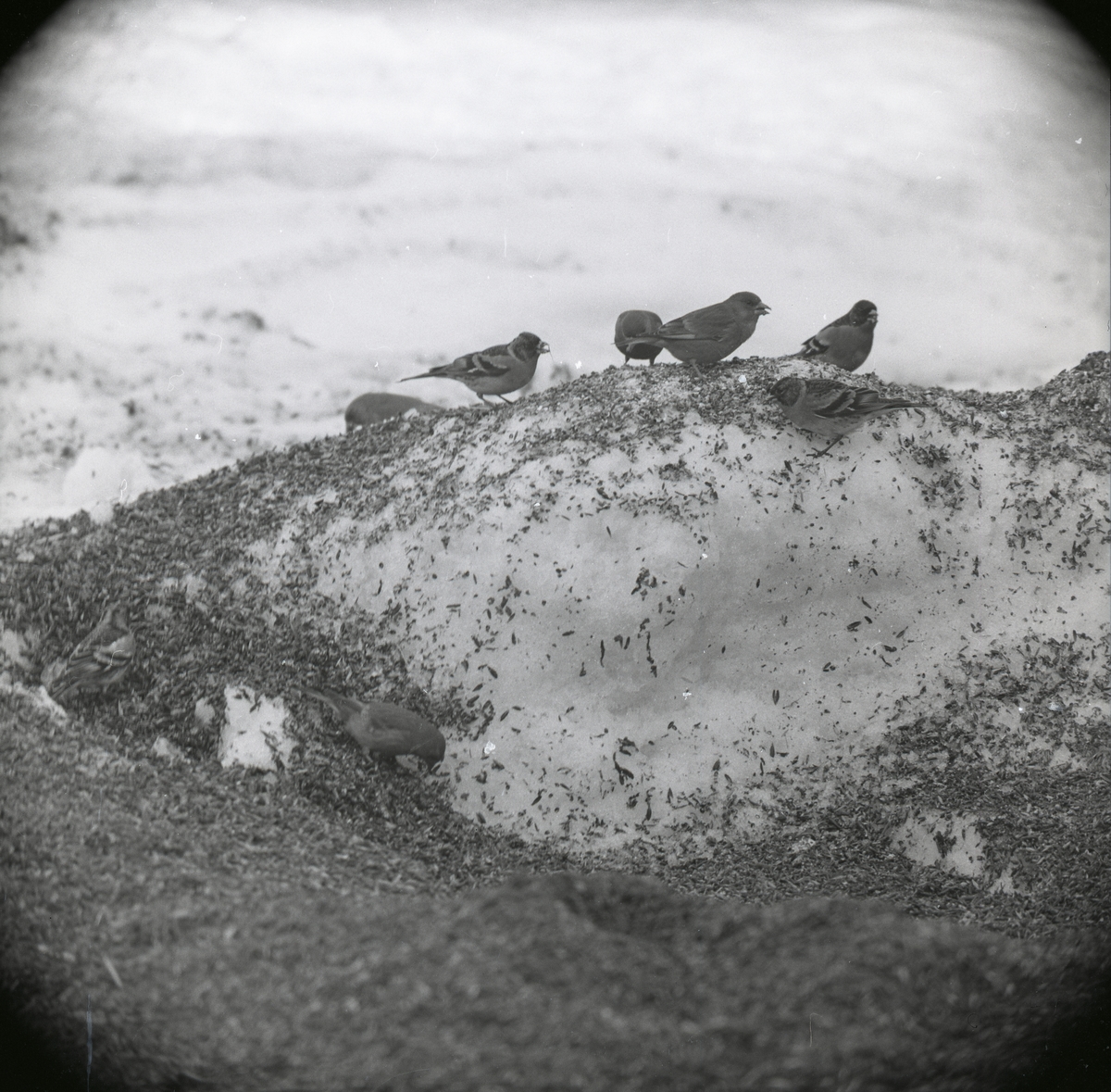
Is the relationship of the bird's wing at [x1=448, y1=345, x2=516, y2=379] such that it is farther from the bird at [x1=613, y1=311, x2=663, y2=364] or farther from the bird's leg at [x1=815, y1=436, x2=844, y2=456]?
the bird's leg at [x1=815, y1=436, x2=844, y2=456]

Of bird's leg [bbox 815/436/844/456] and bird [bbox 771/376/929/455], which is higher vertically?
bird [bbox 771/376/929/455]

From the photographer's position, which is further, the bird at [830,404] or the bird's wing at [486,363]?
the bird's wing at [486,363]

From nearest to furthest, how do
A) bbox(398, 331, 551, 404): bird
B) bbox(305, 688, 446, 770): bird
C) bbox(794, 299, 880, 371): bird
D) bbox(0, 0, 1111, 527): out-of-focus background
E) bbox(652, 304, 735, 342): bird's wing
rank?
bbox(305, 688, 446, 770): bird < bbox(0, 0, 1111, 527): out-of-focus background < bbox(652, 304, 735, 342): bird's wing < bbox(794, 299, 880, 371): bird < bbox(398, 331, 551, 404): bird

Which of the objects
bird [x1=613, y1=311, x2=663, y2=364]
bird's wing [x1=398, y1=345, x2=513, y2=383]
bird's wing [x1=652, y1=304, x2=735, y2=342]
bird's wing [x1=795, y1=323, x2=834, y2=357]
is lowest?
bird's wing [x1=398, y1=345, x2=513, y2=383]

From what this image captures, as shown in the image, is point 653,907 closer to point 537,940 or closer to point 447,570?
point 537,940

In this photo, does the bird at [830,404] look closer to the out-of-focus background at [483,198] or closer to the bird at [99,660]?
the out-of-focus background at [483,198]

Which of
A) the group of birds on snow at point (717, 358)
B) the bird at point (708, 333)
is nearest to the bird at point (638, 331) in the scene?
the group of birds on snow at point (717, 358)

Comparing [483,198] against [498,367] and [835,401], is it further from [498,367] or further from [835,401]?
[835,401]

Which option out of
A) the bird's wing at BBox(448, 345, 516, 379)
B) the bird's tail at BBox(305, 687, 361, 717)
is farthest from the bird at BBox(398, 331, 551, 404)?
the bird's tail at BBox(305, 687, 361, 717)
